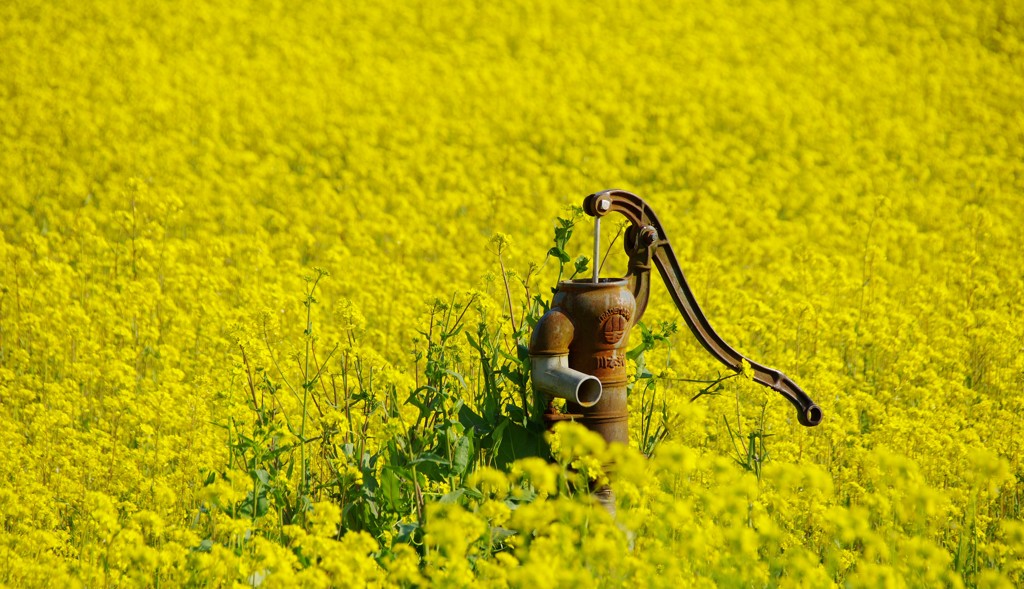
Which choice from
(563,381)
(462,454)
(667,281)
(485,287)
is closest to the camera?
(563,381)

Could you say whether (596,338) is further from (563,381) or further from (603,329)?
(563,381)

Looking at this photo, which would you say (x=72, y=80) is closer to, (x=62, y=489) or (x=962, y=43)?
(x=62, y=489)

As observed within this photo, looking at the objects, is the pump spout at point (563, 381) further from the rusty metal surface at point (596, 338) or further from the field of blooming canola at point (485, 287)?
the field of blooming canola at point (485, 287)

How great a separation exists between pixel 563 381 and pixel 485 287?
287 cm

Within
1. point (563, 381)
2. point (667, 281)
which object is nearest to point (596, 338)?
point (563, 381)

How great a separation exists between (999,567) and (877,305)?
2637 mm

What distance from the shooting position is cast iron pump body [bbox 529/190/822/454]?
3852mm

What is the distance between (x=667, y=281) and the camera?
4.20m

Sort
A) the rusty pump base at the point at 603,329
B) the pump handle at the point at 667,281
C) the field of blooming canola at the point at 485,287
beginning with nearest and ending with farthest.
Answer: the field of blooming canola at the point at 485,287 → the rusty pump base at the point at 603,329 → the pump handle at the point at 667,281

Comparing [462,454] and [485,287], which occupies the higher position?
[462,454]

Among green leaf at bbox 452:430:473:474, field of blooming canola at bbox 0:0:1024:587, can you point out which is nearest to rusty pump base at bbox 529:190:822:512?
field of blooming canola at bbox 0:0:1024:587

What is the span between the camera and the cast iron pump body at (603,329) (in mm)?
3852

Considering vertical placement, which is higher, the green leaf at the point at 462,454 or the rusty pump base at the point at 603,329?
the rusty pump base at the point at 603,329

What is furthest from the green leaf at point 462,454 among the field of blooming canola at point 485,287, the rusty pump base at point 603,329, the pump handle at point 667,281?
the pump handle at point 667,281
